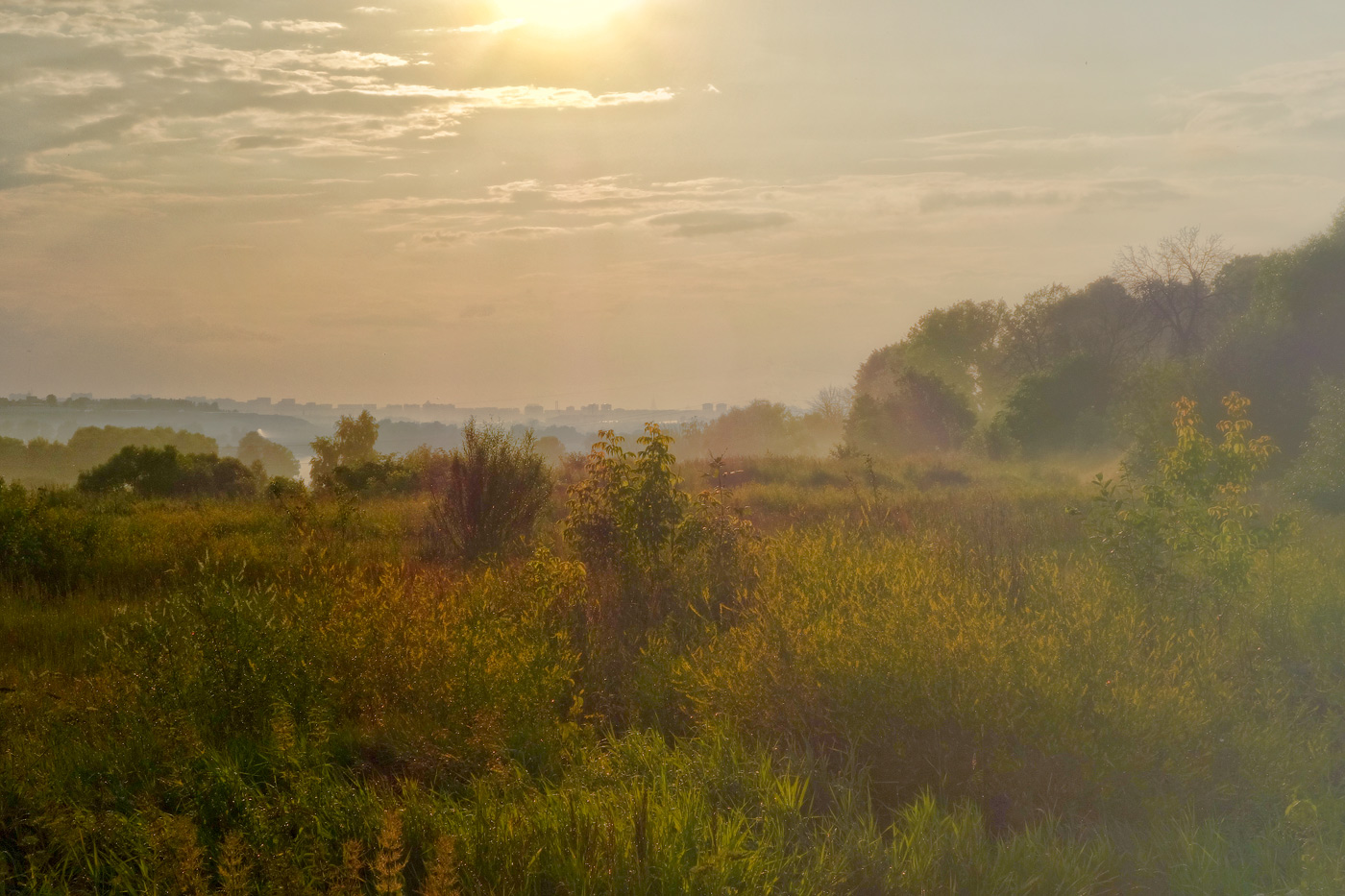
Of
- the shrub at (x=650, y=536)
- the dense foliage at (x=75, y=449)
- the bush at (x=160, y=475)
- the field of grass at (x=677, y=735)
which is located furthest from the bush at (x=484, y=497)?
the dense foliage at (x=75, y=449)

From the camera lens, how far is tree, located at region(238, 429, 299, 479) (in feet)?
330

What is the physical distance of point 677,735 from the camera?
18.6ft

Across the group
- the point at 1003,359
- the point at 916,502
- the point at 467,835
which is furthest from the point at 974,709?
the point at 1003,359

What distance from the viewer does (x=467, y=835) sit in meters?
3.51

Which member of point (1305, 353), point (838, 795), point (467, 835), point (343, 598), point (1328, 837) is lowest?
point (1328, 837)

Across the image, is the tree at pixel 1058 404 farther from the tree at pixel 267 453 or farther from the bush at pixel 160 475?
the tree at pixel 267 453

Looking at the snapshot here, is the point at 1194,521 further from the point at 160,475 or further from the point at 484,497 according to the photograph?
the point at 160,475

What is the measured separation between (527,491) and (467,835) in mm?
7823

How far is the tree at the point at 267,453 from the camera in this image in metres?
101

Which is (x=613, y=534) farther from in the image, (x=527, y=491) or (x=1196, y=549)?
(x=1196, y=549)

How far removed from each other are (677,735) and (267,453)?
10935 cm

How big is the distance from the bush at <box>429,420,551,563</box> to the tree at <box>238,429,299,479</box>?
9672 centimetres

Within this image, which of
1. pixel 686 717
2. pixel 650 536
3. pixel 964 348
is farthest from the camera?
pixel 964 348

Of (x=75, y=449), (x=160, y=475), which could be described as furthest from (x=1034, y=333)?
(x=75, y=449)
